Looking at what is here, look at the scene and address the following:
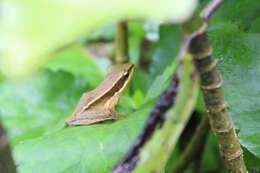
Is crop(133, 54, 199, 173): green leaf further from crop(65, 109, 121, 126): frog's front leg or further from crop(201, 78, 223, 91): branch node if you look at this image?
crop(65, 109, 121, 126): frog's front leg

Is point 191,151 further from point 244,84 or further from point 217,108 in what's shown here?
point 217,108

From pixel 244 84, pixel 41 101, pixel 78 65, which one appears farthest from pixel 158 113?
pixel 78 65

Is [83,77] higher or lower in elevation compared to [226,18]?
lower

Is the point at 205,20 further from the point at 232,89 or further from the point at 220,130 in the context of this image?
the point at 232,89

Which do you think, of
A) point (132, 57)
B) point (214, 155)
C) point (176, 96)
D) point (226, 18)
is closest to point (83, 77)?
point (132, 57)

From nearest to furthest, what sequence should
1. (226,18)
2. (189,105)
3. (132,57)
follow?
1. (189,105)
2. (226,18)
3. (132,57)

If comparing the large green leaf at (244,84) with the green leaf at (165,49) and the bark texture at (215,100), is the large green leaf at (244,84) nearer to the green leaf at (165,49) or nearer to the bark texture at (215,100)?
the bark texture at (215,100)
